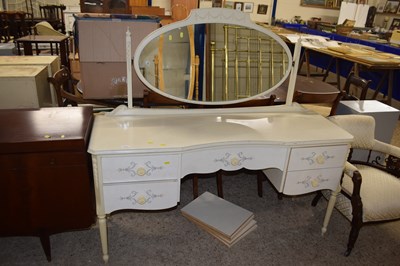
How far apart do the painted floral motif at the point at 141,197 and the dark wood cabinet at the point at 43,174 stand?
0.20 meters

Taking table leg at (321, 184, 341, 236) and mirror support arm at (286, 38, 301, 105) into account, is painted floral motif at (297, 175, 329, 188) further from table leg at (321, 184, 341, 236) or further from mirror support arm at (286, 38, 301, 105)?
mirror support arm at (286, 38, 301, 105)

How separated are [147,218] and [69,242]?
19.2 inches

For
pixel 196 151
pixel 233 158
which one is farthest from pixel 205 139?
pixel 233 158

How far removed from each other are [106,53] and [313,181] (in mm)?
1529

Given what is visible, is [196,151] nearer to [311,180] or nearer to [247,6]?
[311,180]

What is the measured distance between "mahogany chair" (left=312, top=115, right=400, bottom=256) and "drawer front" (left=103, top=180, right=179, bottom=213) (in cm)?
97

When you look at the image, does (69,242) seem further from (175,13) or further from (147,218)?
(175,13)

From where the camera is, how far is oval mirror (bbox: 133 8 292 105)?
1.65 m

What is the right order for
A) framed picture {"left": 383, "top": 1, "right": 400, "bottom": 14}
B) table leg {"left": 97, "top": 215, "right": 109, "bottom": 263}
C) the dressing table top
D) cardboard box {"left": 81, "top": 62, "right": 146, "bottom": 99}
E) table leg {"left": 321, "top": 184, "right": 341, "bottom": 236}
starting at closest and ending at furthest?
the dressing table top, table leg {"left": 97, "top": 215, "right": 109, "bottom": 263}, table leg {"left": 321, "top": 184, "right": 341, "bottom": 236}, cardboard box {"left": 81, "top": 62, "right": 146, "bottom": 99}, framed picture {"left": 383, "top": 1, "right": 400, "bottom": 14}

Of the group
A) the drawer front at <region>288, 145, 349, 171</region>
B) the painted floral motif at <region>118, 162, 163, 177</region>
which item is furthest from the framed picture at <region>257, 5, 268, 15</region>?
the painted floral motif at <region>118, 162, 163, 177</region>

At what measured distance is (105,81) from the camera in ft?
7.06

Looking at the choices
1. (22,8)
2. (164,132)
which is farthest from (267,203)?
(22,8)

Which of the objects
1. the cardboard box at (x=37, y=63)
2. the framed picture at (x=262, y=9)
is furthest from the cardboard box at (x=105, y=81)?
the framed picture at (x=262, y=9)

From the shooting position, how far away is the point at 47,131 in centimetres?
142
